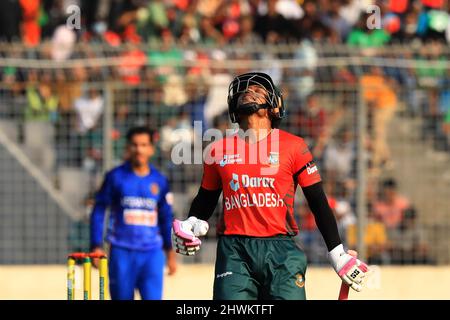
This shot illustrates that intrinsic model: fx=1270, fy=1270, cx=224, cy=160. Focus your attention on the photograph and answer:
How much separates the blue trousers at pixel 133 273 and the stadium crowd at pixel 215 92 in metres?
5.25

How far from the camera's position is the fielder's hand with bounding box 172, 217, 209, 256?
7.54m

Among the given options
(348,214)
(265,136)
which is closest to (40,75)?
(348,214)

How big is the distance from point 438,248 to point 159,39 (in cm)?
496

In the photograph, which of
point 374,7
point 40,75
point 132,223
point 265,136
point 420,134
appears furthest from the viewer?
point 374,7

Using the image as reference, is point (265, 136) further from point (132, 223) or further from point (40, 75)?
point (40, 75)

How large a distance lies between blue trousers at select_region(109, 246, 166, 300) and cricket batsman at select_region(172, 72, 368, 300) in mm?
3792

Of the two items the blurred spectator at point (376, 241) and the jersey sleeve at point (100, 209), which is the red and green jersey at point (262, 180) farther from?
the blurred spectator at point (376, 241)

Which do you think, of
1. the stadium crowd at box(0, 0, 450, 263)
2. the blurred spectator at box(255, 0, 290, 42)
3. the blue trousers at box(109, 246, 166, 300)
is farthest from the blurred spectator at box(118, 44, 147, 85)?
the blue trousers at box(109, 246, 166, 300)

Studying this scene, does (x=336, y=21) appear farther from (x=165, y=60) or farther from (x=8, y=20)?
(x=8, y=20)

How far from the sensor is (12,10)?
60.8 ft

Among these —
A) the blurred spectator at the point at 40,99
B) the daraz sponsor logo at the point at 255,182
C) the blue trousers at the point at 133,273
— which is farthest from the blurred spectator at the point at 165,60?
the daraz sponsor logo at the point at 255,182

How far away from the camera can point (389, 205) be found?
1752cm

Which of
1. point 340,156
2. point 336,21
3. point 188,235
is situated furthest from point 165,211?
point 336,21

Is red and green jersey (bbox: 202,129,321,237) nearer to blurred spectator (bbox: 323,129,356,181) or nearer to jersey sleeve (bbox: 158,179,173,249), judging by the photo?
jersey sleeve (bbox: 158,179,173,249)
